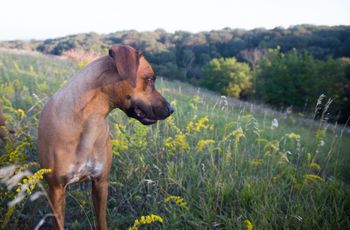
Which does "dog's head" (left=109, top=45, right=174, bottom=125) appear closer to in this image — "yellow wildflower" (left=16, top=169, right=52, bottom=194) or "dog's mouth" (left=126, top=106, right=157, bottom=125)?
"dog's mouth" (left=126, top=106, right=157, bottom=125)

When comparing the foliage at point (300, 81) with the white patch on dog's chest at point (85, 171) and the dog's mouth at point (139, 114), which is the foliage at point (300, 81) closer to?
the dog's mouth at point (139, 114)

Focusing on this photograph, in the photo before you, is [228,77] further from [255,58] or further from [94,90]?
[94,90]

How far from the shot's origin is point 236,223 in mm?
2381

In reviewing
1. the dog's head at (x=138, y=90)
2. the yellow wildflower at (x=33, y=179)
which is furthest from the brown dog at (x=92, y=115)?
the yellow wildflower at (x=33, y=179)

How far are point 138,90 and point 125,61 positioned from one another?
1.09 feet

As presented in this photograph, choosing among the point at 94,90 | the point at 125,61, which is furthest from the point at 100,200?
the point at 125,61

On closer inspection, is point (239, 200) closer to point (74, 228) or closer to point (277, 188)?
point (277, 188)

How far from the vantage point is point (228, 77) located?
42.2 metres

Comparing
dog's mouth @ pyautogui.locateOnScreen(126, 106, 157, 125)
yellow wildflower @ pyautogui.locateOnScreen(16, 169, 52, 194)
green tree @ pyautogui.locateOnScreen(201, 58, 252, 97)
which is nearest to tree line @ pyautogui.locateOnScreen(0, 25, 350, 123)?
green tree @ pyautogui.locateOnScreen(201, 58, 252, 97)

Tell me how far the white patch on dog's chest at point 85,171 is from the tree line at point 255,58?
589 cm

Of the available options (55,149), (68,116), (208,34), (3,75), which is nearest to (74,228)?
(55,149)

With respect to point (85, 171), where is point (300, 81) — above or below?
below

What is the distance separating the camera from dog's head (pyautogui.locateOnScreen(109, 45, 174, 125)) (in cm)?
211

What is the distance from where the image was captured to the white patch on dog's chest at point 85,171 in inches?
85.0
